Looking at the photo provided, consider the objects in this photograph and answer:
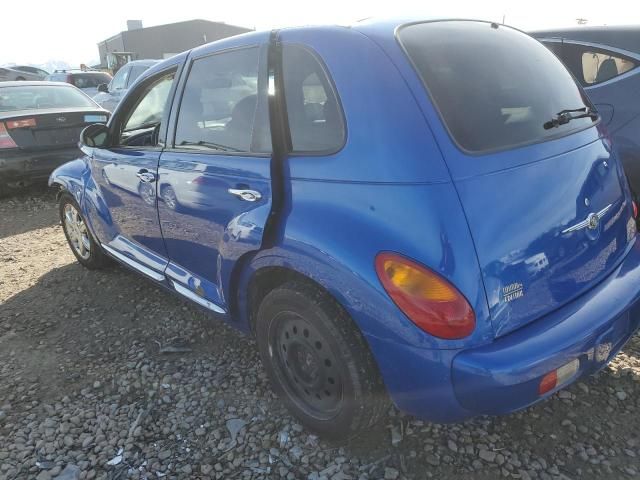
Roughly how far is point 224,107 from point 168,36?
43.8m

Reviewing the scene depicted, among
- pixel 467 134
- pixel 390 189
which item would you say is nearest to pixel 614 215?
pixel 467 134

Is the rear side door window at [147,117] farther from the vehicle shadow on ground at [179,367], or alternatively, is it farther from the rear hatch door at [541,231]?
the rear hatch door at [541,231]

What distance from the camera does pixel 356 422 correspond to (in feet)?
6.51

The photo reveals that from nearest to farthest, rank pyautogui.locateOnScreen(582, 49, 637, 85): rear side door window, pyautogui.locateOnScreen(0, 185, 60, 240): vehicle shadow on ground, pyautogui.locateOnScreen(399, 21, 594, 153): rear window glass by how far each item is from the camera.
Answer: pyautogui.locateOnScreen(399, 21, 594, 153): rear window glass < pyautogui.locateOnScreen(582, 49, 637, 85): rear side door window < pyautogui.locateOnScreen(0, 185, 60, 240): vehicle shadow on ground

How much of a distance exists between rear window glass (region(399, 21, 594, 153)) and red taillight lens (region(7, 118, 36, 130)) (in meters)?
5.68

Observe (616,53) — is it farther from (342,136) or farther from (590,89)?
(342,136)

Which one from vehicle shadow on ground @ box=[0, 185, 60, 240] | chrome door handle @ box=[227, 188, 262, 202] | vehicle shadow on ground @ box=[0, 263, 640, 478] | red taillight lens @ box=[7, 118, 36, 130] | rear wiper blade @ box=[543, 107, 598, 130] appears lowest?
vehicle shadow on ground @ box=[0, 185, 60, 240]

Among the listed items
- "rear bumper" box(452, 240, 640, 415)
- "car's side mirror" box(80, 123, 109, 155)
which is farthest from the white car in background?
"rear bumper" box(452, 240, 640, 415)

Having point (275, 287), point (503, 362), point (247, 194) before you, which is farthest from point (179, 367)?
point (503, 362)

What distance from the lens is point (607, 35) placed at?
373cm

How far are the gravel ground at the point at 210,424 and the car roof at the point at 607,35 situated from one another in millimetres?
2275

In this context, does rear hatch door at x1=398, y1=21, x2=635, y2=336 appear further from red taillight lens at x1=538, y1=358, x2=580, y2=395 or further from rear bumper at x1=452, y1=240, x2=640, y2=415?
red taillight lens at x1=538, y1=358, x2=580, y2=395

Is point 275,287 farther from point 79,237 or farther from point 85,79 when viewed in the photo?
point 85,79

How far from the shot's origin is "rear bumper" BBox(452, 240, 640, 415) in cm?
161
